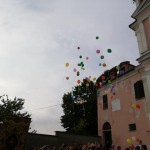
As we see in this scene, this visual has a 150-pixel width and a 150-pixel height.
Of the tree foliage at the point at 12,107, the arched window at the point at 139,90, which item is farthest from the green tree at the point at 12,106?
the arched window at the point at 139,90

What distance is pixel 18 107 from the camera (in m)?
26.6

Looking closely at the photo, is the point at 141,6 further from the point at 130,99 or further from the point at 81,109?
the point at 81,109

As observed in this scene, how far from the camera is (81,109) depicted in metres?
31.8

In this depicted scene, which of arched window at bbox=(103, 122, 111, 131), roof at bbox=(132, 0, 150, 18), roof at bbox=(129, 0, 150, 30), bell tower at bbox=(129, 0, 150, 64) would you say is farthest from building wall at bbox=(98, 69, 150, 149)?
roof at bbox=(132, 0, 150, 18)

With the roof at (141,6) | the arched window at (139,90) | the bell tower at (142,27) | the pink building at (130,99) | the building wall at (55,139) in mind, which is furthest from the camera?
the arched window at (139,90)

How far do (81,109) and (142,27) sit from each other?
1857 cm

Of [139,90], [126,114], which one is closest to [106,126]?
[126,114]

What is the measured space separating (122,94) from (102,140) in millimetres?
5429

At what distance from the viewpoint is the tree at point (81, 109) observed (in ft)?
96.9

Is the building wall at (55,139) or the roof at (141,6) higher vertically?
the roof at (141,6)

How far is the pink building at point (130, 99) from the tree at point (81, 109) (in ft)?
25.5

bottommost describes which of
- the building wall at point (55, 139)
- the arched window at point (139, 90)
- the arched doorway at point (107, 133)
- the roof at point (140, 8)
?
the building wall at point (55, 139)

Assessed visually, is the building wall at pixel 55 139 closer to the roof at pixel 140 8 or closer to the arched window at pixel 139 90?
the arched window at pixel 139 90

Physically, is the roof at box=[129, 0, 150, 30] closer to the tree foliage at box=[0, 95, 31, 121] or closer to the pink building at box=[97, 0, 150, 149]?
the pink building at box=[97, 0, 150, 149]
